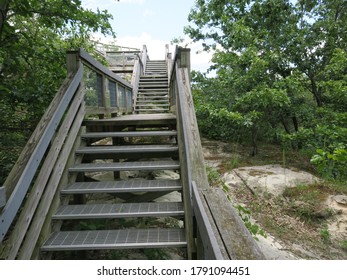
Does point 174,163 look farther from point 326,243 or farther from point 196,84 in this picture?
point 196,84

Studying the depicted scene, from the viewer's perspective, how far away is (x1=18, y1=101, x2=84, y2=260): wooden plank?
1819 millimetres

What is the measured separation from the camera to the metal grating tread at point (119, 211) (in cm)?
219

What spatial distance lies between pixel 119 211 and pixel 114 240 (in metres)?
0.30

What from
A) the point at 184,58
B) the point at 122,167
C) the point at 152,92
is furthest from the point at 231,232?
the point at 152,92

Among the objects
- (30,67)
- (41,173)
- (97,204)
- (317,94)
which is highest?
(30,67)

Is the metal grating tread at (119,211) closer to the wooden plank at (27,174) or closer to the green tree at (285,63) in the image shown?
the wooden plank at (27,174)

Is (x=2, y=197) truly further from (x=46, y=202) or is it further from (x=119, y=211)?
(x=119, y=211)

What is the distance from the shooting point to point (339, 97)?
6371 millimetres

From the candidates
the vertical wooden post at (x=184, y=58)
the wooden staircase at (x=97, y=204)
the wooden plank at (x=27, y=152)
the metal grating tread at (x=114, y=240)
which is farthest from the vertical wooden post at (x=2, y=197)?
the vertical wooden post at (x=184, y=58)

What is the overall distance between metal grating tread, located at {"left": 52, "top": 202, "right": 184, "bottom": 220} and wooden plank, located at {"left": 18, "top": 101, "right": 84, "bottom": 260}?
14cm

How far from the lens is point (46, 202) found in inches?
83.7

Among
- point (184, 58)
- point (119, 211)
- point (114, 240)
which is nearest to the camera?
point (114, 240)
